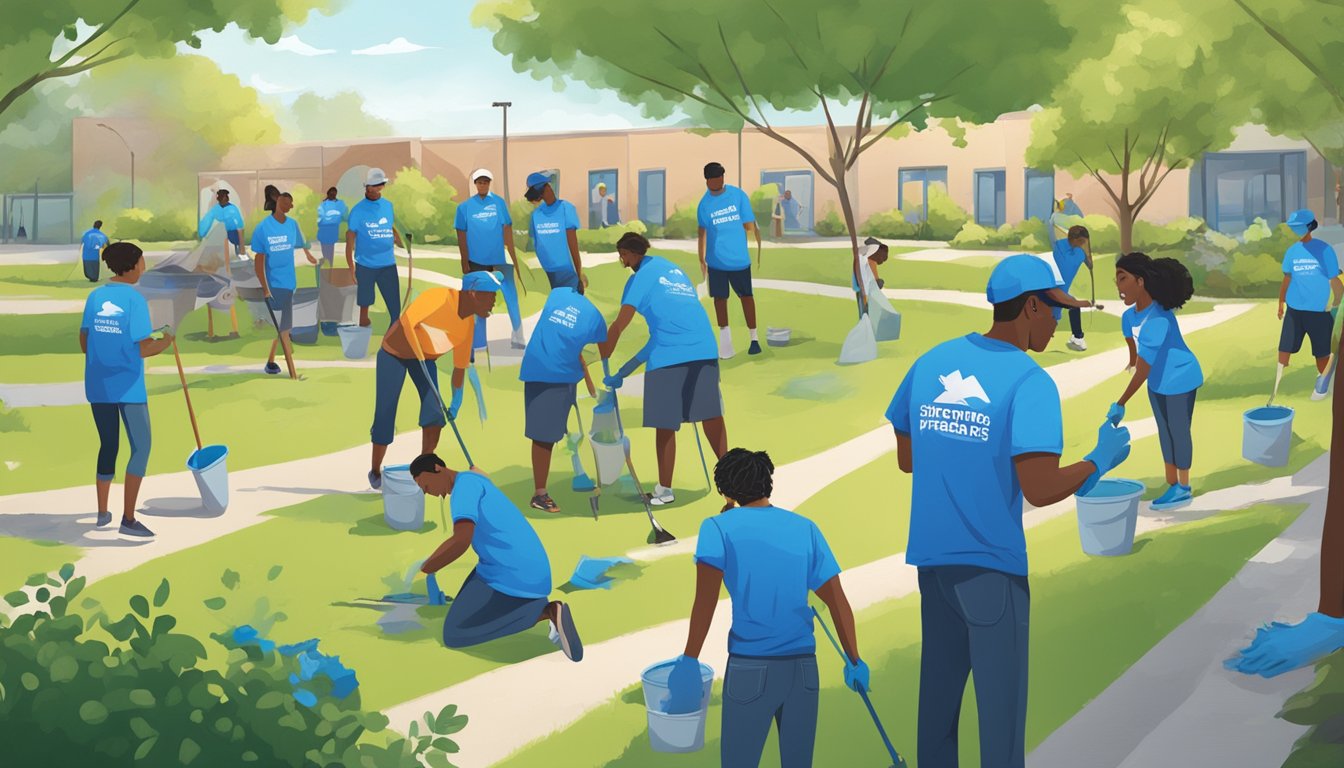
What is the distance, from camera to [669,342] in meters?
10.8

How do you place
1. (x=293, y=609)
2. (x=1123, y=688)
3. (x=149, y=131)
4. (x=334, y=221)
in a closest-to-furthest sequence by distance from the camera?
1. (x=1123, y=688)
2. (x=293, y=609)
3. (x=334, y=221)
4. (x=149, y=131)

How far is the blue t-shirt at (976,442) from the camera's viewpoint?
522 centimetres

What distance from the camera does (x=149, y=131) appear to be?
74312mm

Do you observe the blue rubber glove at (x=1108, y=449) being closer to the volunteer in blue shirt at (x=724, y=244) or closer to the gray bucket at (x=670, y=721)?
the gray bucket at (x=670, y=721)

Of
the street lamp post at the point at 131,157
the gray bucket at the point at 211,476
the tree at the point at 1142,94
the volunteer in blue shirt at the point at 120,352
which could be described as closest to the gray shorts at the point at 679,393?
the gray bucket at the point at 211,476

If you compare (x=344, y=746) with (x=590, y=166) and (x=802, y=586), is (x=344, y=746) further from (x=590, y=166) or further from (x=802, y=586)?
(x=590, y=166)

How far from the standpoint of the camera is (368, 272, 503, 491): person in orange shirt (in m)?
10.7

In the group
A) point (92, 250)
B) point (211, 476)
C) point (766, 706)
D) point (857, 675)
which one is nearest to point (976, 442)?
point (857, 675)

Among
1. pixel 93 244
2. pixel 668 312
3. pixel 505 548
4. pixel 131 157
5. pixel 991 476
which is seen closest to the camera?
pixel 991 476

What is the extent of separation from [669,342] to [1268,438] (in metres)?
4.58

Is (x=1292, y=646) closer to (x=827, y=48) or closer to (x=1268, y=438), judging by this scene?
(x=1268, y=438)

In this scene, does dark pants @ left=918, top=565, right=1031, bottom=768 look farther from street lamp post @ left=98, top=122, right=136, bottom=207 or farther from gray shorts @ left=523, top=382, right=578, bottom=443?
street lamp post @ left=98, top=122, right=136, bottom=207

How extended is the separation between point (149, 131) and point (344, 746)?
7472 cm

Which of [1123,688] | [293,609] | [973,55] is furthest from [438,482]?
[973,55]
